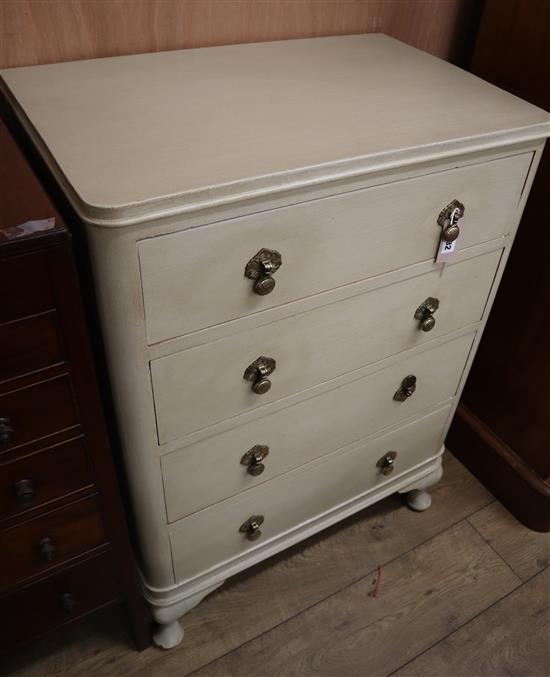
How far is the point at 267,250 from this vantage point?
0.76 meters

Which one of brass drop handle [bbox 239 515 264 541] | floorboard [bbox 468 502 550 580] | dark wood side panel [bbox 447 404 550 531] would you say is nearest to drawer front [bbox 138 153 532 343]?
brass drop handle [bbox 239 515 264 541]

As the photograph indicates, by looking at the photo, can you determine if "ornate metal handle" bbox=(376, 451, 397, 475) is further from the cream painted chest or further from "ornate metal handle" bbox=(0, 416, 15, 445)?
"ornate metal handle" bbox=(0, 416, 15, 445)

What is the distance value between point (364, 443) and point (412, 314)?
1.01ft

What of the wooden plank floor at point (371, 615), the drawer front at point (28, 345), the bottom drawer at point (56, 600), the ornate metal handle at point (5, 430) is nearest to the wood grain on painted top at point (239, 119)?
the drawer front at point (28, 345)

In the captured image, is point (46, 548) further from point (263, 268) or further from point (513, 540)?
point (513, 540)

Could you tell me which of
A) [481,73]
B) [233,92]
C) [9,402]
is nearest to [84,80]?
[233,92]

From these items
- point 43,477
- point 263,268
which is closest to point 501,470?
point 263,268

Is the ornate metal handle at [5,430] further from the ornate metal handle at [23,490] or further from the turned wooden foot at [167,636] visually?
the turned wooden foot at [167,636]

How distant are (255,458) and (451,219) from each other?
50 centimetres

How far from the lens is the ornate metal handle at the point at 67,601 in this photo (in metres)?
0.97

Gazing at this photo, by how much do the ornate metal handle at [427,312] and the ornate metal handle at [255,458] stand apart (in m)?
0.34

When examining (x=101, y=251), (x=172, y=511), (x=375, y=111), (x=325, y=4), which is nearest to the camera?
(x=101, y=251)

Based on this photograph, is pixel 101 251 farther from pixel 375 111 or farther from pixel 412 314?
pixel 412 314

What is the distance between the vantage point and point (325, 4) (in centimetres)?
113
